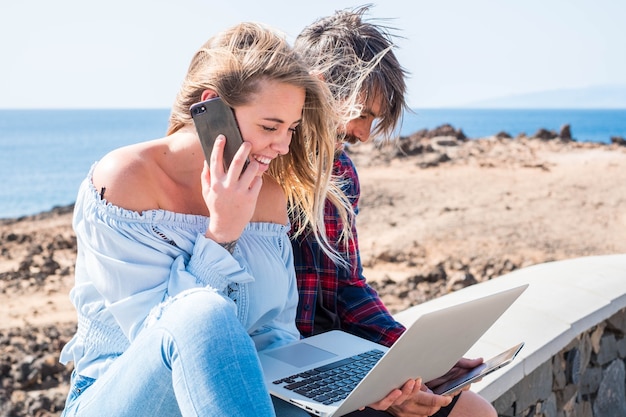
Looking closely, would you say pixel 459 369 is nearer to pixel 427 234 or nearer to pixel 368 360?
pixel 368 360

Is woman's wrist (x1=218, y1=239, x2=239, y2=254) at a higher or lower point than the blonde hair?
lower

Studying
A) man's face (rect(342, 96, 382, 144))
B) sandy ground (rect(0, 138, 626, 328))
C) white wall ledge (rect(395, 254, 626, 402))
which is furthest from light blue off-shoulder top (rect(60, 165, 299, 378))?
sandy ground (rect(0, 138, 626, 328))

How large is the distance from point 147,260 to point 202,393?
50cm

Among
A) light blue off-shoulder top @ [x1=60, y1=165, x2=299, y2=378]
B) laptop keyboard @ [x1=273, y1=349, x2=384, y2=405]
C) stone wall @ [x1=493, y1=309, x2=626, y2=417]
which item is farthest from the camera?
stone wall @ [x1=493, y1=309, x2=626, y2=417]

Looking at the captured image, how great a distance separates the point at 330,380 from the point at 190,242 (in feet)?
1.66

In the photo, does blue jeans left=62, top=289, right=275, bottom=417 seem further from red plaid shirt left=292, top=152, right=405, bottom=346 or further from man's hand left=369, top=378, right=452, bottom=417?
red plaid shirt left=292, top=152, right=405, bottom=346

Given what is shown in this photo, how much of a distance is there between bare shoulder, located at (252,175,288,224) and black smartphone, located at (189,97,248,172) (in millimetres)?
297

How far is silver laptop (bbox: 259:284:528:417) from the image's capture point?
1.73m

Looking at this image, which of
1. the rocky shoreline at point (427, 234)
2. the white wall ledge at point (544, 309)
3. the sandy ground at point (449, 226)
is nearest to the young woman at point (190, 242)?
the white wall ledge at point (544, 309)

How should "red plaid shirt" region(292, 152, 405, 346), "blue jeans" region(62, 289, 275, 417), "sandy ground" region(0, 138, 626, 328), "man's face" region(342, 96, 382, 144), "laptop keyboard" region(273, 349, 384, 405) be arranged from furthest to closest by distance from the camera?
"sandy ground" region(0, 138, 626, 328) → "man's face" region(342, 96, 382, 144) → "red plaid shirt" region(292, 152, 405, 346) → "laptop keyboard" region(273, 349, 384, 405) → "blue jeans" region(62, 289, 275, 417)

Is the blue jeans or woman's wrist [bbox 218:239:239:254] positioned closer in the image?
the blue jeans

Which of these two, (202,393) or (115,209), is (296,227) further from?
(202,393)

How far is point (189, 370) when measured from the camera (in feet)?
5.29

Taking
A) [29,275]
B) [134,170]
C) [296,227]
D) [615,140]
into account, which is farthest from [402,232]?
[615,140]
